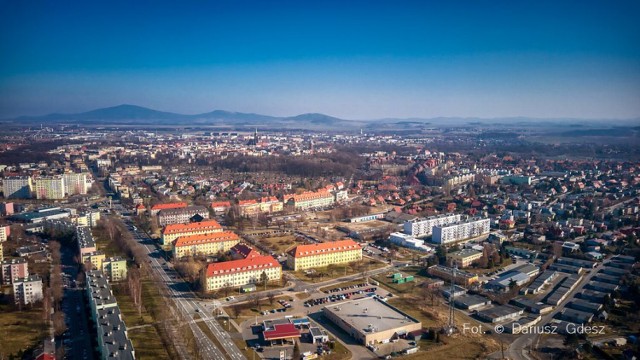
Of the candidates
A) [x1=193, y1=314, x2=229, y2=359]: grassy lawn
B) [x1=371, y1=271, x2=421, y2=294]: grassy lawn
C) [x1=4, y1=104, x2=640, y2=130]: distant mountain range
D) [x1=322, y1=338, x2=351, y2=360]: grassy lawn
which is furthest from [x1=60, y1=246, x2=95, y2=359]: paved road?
[x1=4, y1=104, x2=640, y2=130]: distant mountain range

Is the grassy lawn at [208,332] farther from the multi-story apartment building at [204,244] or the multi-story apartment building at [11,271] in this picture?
the multi-story apartment building at [11,271]

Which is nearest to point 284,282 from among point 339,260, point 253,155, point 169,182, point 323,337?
point 339,260

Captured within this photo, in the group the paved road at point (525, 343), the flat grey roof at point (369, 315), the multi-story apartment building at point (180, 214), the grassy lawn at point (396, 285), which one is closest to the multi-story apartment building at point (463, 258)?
the grassy lawn at point (396, 285)

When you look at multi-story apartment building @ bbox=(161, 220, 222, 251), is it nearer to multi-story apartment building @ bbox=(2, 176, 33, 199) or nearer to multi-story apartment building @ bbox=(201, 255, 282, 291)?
multi-story apartment building @ bbox=(201, 255, 282, 291)

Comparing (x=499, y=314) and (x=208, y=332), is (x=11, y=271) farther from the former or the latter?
(x=499, y=314)

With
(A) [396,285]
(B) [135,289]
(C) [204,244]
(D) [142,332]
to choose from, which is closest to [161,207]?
(C) [204,244]
